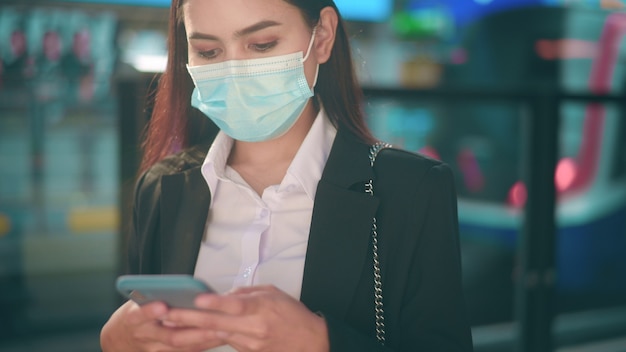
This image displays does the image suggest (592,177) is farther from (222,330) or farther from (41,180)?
(222,330)

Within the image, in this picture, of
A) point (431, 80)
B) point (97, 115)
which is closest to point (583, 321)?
point (431, 80)

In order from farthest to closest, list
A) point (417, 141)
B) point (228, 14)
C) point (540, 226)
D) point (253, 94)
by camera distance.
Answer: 1. point (417, 141)
2. point (540, 226)
3. point (253, 94)
4. point (228, 14)

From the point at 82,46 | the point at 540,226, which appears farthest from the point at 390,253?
the point at 82,46

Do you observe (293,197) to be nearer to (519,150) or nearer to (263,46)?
(263,46)

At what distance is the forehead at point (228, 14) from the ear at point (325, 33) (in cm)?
11

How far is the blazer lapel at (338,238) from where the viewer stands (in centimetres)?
122

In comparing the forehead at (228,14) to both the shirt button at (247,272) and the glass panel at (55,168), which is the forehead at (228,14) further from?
the glass panel at (55,168)

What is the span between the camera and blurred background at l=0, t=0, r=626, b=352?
15.1 ft

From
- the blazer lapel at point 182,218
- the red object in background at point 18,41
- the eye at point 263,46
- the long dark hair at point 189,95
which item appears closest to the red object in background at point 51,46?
the red object in background at point 18,41

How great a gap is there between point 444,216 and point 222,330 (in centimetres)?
42

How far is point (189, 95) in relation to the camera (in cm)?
140

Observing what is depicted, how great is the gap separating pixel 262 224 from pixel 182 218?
0.14 m

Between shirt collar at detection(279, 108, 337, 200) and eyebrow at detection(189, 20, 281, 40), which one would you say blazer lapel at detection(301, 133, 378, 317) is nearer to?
shirt collar at detection(279, 108, 337, 200)

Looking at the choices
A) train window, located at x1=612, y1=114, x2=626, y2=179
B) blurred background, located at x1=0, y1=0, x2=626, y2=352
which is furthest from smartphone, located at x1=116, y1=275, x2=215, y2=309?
train window, located at x1=612, y1=114, x2=626, y2=179
